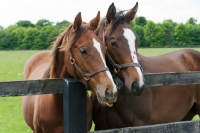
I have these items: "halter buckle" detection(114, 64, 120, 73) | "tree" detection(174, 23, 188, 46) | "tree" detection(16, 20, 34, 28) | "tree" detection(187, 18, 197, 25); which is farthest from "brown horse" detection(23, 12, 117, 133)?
"tree" detection(187, 18, 197, 25)

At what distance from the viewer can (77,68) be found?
3123 mm

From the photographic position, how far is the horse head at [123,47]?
11.0 ft

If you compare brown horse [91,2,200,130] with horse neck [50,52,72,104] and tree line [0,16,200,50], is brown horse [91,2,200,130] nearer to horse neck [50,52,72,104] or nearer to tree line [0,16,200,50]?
horse neck [50,52,72,104]

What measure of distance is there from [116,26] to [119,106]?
43.3 inches

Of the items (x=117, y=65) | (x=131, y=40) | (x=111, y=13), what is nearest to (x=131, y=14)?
(x=111, y=13)

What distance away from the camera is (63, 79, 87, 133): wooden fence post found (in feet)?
9.43

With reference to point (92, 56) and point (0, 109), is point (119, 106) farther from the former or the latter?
point (0, 109)

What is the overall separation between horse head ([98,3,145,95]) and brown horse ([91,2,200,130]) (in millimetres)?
192

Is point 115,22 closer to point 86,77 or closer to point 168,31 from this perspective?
point 86,77

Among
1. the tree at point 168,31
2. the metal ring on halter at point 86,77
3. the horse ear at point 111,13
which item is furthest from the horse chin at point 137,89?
the tree at point 168,31

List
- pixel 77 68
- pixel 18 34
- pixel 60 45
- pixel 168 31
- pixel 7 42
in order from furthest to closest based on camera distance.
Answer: pixel 168 31 < pixel 18 34 < pixel 7 42 < pixel 60 45 < pixel 77 68

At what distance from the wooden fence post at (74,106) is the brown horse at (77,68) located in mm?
116

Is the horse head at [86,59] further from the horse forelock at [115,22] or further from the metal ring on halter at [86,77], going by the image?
the horse forelock at [115,22]

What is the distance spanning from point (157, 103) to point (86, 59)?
7.14ft
